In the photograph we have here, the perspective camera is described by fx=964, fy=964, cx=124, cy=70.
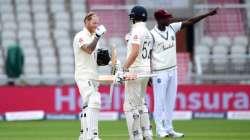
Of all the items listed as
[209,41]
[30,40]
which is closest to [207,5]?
[209,41]

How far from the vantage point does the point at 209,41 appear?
2698 cm

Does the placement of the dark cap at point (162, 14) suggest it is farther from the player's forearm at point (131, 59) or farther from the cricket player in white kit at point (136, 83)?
the player's forearm at point (131, 59)

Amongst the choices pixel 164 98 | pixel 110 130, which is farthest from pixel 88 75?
pixel 110 130

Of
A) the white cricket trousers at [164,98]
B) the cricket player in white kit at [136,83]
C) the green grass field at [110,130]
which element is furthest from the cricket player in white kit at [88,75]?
the white cricket trousers at [164,98]

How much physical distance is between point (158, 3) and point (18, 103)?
6.65 metres

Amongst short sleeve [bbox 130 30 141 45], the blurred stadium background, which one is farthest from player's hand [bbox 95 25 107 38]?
the blurred stadium background

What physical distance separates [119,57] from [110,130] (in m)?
7.13

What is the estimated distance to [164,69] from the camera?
53.8 ft

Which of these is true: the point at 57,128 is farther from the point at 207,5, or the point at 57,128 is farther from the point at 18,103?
the point at 207,5

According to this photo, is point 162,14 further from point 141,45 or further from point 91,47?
point 91,47

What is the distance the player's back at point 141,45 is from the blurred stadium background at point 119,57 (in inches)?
318

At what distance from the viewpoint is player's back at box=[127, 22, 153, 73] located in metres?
14.0

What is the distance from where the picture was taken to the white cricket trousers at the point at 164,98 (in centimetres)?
1633

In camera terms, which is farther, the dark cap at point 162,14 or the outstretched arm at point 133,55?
the dark cap at point 162,14
